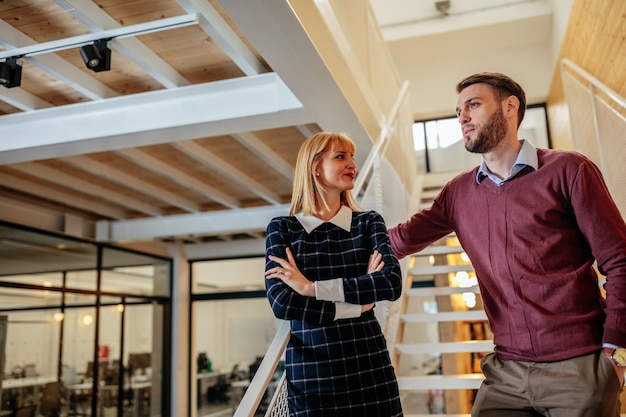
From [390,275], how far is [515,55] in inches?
318

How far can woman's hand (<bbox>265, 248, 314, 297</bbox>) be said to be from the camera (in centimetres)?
177

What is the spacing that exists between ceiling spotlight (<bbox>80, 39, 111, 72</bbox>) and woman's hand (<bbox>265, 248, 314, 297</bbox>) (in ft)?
6.35

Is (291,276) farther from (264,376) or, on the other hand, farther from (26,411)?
(26,411)

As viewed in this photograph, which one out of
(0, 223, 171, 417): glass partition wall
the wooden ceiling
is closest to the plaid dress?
the wooden ceiling

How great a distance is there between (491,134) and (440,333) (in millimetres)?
3597

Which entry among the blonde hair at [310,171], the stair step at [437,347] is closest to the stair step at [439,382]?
the stair step at [437,347]

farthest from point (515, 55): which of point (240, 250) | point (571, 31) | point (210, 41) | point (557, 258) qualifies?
point (557, 258)

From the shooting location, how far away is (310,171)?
2025 millimetres

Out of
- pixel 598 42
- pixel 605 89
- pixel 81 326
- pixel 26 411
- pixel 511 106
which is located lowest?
pixel 26 411

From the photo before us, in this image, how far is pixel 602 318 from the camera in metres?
1.70

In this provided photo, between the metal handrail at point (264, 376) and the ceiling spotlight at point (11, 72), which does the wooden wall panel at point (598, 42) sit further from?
the ceiling spotlight at point (11, 72)

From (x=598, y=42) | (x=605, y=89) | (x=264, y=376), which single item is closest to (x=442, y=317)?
(x=605, y=89)

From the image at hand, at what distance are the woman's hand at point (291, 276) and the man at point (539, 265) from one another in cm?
61

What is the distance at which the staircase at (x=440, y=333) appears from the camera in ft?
10.8
